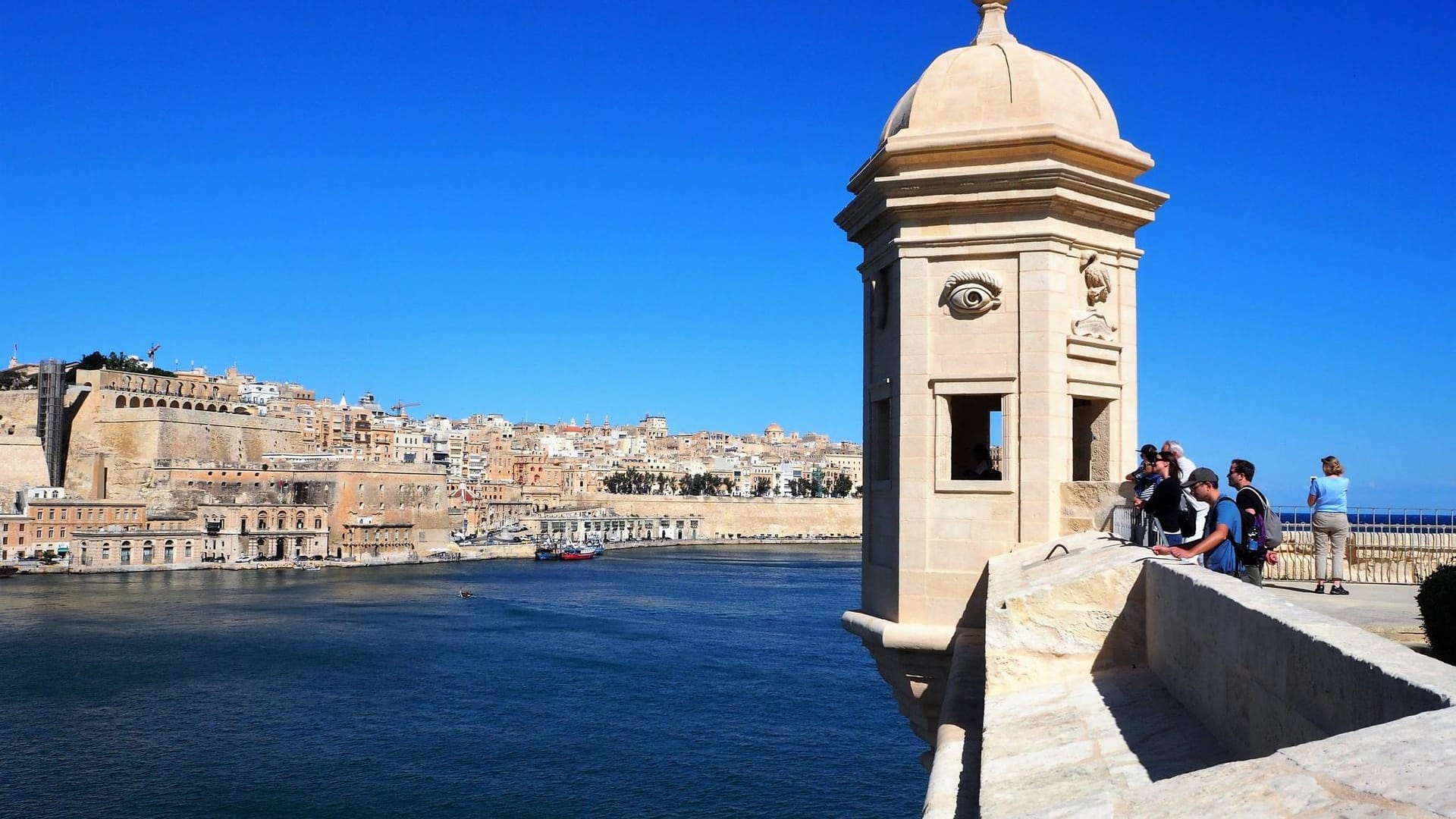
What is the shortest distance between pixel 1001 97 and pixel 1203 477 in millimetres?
2045

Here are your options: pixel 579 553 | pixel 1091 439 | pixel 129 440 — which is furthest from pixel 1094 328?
pixel 579 553

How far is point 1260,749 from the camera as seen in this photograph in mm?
2176

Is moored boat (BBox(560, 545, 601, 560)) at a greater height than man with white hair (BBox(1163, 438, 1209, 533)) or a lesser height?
lesser

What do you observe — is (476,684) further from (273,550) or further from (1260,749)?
Answer: (273,550)

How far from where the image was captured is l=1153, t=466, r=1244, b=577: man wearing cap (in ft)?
13.2

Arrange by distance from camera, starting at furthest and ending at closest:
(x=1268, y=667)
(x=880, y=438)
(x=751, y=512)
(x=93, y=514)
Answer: (x=751, y=512) → (x=93, y=514) → (x=880, y=438) → (x=1268, y=667)

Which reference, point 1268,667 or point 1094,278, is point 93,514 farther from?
point 1268,667

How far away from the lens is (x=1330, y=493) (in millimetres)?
6898

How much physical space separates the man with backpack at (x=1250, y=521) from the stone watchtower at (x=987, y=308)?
53cm

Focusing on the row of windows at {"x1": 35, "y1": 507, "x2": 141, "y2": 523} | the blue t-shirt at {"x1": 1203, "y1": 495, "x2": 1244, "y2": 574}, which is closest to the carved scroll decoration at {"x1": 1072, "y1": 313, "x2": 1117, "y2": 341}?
the blue t-shirt at {"x1": 1203, "y1": 495, "x2": 1244, "y2": 574}

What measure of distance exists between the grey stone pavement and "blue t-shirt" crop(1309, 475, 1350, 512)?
503 mm

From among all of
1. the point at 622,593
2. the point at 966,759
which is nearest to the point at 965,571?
the point at 966,759

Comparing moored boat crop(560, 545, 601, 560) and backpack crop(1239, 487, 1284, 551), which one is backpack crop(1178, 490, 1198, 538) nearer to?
backpack crop(1239, 487, 1284, 551)

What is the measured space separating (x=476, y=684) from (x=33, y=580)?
32414mm
